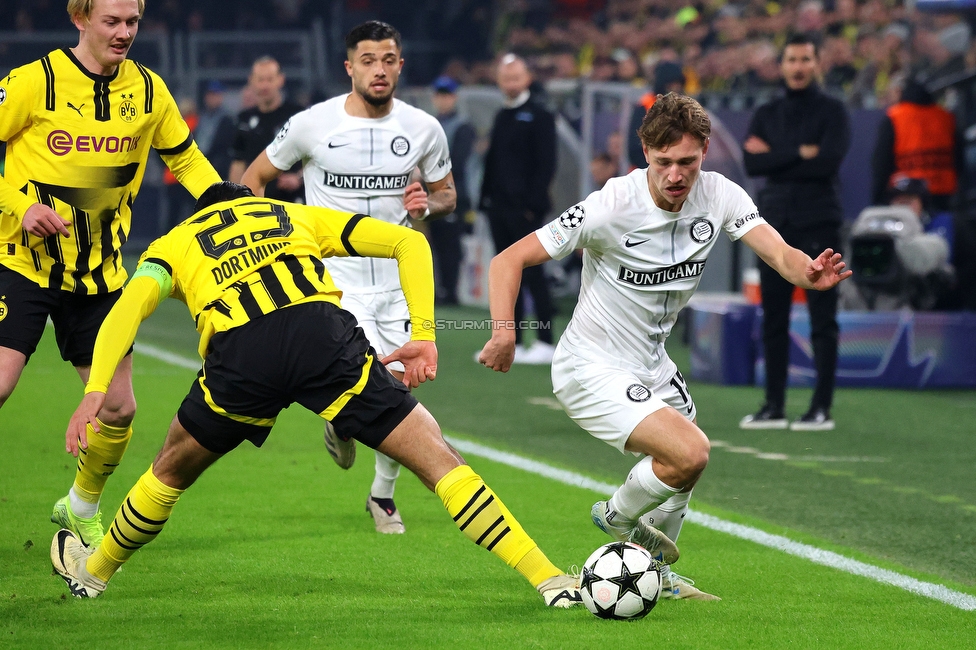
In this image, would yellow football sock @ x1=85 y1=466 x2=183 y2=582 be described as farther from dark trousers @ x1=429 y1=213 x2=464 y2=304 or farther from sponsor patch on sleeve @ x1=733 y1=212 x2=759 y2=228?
dark trousers @ x1=429 y1=213 x2=464 y2=304

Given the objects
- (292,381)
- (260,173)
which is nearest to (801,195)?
Answer: (260,173)

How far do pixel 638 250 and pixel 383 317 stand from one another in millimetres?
1737

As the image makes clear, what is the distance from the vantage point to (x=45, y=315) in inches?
210

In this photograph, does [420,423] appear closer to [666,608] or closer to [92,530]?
[666,608]

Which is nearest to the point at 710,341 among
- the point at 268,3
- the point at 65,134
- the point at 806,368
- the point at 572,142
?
the point at 806,368

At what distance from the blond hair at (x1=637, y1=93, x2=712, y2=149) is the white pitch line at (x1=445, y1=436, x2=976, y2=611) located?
1.81 m

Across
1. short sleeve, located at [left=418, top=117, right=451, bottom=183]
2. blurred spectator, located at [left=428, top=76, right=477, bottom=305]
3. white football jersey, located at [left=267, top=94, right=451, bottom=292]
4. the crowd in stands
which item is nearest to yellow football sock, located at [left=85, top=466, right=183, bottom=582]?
white football jersey, located at [left=267, top=94, right=451, bottom=292]

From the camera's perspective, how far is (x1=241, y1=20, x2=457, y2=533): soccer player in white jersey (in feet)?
20.9

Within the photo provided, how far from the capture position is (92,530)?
557 centimetres

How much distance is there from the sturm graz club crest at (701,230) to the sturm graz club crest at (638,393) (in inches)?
22.3

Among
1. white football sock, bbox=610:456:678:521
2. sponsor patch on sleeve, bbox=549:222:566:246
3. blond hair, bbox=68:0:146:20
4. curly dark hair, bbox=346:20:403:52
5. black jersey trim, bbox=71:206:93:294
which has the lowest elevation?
white football sock, bbox=610:456:678:521

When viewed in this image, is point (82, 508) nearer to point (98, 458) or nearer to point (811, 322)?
point (98, 458)

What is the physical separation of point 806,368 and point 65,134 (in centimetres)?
694

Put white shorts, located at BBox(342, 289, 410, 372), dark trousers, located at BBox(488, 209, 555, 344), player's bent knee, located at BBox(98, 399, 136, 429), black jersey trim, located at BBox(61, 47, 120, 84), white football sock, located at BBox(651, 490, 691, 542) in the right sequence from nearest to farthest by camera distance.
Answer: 1. white football sock, located at BBox(651, 490, 691, 542)
2. black jersey trim, located at BBox(61, 47, 120, 84)
3. player's bent knee, located at BBox(98, 399, 136, 429)
4. white shorts, located at BBox(342, 289, 410, 372)
5. dark trousers, located at BBox(488, 209, 555, 344)
